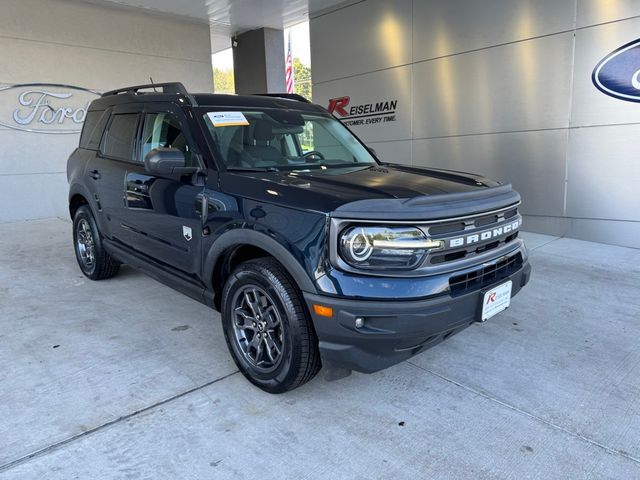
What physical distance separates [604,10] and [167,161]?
574cm

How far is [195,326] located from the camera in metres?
3.60

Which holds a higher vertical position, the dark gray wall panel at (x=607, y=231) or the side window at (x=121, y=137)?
the side window at (x=121, y=137)

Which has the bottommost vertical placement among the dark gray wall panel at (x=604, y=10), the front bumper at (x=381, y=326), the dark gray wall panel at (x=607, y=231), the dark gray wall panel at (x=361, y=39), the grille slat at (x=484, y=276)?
the dark gray wall panel at (x=607, y=231)

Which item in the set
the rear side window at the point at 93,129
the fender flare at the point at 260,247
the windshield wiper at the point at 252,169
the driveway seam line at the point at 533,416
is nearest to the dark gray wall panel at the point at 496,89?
the driveway seam line at the point at 533,416

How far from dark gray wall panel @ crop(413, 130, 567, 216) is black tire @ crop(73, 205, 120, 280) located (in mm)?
5379

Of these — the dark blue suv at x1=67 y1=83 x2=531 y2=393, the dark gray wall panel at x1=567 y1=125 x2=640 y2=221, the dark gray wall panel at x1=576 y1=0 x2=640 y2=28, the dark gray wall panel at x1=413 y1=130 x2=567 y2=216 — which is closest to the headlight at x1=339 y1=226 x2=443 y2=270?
the dark blue suv at x1=67 y1=83 x2=531 y2=393

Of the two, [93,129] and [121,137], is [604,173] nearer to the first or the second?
[121,137]

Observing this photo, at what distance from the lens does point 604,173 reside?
19.7 feet

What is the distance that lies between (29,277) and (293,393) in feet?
12.2

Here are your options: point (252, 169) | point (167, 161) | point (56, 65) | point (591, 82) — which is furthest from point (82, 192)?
point (591, 82)

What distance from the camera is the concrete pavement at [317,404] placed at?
2.11m

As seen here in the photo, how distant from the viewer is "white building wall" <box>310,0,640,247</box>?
588cm

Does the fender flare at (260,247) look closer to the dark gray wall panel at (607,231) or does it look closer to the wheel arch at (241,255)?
the wheel arch at (241,255)

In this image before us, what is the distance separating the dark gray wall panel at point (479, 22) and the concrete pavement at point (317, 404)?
4.16 m
